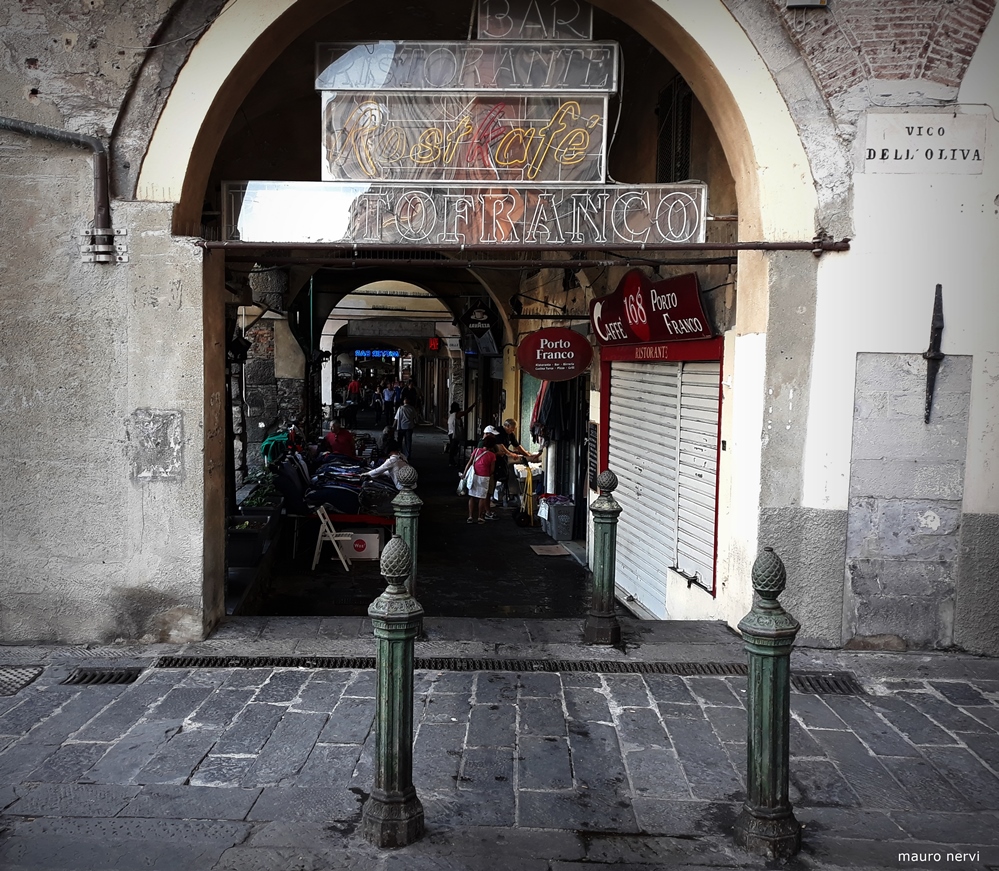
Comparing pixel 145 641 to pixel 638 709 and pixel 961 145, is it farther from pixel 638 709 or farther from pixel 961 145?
pixel 961 145

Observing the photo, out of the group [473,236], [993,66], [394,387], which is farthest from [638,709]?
[394,387]

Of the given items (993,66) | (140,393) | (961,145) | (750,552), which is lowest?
(750,552)

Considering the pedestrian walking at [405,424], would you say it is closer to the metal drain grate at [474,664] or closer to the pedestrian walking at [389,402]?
the pedestrian walking at [389,402]

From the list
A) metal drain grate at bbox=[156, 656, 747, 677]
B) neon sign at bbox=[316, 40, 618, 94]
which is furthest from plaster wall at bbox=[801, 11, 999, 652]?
neon sign at bbox=[316, 40, 618, 94]

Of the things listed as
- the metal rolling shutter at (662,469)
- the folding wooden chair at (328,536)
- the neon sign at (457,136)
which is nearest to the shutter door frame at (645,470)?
the metal rolling shutter at (662,469)

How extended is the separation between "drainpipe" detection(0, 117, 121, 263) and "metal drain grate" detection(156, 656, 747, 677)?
9.02 feet

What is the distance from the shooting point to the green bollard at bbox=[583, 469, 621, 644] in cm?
591

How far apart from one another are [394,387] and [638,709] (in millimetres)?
30613

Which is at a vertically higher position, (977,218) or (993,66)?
(993,66)

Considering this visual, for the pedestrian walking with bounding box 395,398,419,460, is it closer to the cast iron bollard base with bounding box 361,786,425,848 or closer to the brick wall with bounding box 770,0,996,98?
the brick wall with bounding box 770,0,996,98

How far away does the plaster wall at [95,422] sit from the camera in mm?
5789

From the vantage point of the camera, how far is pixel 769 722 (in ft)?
11.7

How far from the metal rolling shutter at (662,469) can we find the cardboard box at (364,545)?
115 inches

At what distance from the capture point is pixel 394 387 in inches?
1375
